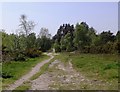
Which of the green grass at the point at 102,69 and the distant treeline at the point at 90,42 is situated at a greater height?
the distant treeline at the point at 90,42

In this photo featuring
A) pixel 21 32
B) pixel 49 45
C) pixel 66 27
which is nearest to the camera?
pixel 21 32

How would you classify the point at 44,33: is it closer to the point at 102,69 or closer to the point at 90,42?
the point at 90,42

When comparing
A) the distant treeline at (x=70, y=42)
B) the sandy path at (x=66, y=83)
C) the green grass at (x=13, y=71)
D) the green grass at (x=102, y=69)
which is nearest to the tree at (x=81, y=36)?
the distant treeline at (x=70, y=42)

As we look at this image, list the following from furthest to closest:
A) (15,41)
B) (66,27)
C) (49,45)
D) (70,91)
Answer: (66,27) → (49,45) → (15,41) → (70,91)

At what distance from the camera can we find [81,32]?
263 feet

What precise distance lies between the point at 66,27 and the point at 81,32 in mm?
55408

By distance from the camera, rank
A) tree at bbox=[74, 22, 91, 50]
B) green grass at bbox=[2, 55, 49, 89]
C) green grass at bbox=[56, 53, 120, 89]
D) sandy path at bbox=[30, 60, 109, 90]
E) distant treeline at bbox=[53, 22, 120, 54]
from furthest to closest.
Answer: tree at bbox=[74, 22, 91, 50] → distant treeline at bbox=[53, 22, 120, 54] → green grass at bbox=[56, 53, 120, 89] → green grass at bbox=[2, 55, 49, 89] → sandy path at bbox=[30, 60, 109, 90]

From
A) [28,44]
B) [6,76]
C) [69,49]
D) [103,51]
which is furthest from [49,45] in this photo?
[6,76]

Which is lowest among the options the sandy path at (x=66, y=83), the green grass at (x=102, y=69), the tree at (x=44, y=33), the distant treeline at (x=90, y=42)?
the sandy path at (x=66, y=83)

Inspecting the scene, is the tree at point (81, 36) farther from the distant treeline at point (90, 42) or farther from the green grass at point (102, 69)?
the green grass at point (102, 69)

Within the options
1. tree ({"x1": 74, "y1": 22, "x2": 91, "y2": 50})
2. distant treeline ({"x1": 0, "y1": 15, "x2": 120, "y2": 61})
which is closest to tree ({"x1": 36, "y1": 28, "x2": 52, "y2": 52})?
distant treeline ({"x1": 0, "y1": 15, "x2": 120, "y2": 61})

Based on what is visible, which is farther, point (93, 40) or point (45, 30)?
point (45, 30)

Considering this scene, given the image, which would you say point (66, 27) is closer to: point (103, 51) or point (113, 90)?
point (103, 51)

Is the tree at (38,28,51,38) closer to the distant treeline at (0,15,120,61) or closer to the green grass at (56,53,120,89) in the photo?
the distant treeline at (0,15,120,61)
